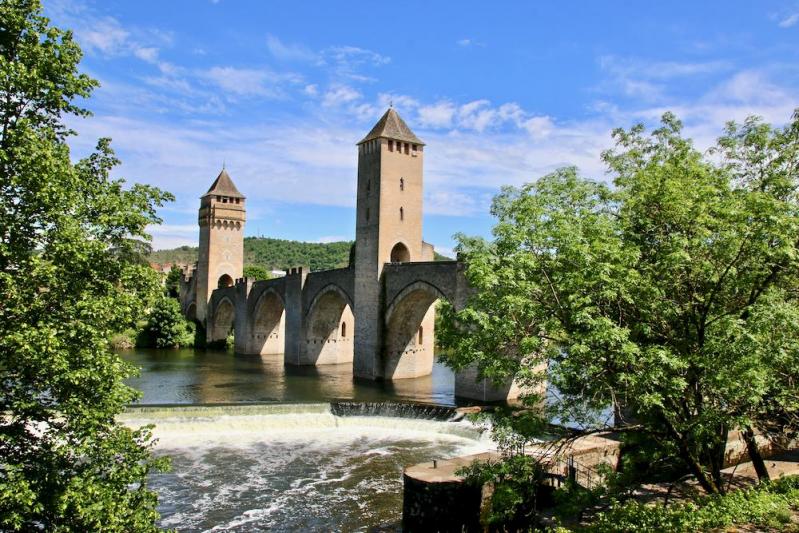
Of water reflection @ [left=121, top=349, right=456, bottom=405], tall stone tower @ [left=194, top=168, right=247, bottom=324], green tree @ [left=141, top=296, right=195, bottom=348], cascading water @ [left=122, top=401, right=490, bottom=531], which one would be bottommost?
cascading water @ [left=122, top=401, right=490, bottom=531]

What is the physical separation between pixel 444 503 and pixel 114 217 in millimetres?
7290

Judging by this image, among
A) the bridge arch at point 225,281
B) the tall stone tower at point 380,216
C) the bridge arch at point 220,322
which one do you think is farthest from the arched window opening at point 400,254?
the bridge arch at point 225,281

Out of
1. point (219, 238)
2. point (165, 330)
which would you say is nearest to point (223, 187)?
point (219, 238)

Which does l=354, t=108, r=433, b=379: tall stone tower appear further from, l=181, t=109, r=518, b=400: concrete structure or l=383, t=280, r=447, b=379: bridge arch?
l=383, t=280, r=447, b=379: bridge arch

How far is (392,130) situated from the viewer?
30656 millimetres

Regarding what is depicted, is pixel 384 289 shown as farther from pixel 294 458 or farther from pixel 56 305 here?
pixel 56 305

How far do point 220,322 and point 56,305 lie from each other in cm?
4568

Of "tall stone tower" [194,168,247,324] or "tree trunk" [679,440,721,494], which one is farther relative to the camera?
"tall stone tower" [194,168,247,324]

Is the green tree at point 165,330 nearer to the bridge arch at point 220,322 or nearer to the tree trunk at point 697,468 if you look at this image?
the bridge arch at point 220,322

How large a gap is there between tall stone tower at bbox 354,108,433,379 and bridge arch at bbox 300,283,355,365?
5271mm

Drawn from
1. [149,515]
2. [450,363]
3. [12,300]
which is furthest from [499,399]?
[12,300]

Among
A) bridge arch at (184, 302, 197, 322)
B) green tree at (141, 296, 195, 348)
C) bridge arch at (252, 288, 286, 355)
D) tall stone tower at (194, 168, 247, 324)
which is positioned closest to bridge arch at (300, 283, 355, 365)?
bridge arch at (252, 288, 286, 355)

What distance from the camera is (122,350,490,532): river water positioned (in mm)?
13383

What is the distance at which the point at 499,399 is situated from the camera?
24.8m
